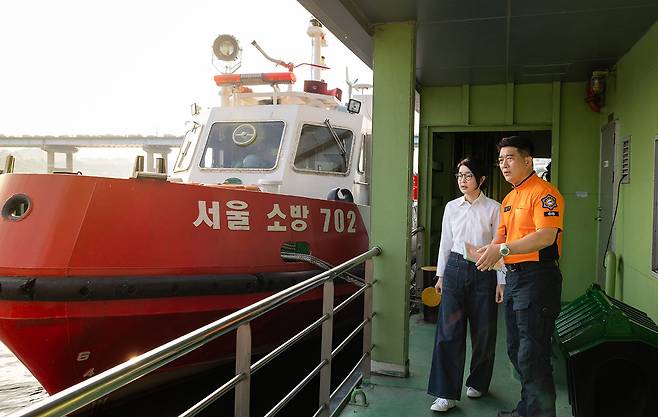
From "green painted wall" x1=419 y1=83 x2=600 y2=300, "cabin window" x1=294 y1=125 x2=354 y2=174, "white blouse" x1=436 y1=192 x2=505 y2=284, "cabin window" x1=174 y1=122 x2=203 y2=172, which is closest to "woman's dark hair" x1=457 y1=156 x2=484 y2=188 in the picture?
"white blouse" x1=436 y1=192 x2=505 y2=284

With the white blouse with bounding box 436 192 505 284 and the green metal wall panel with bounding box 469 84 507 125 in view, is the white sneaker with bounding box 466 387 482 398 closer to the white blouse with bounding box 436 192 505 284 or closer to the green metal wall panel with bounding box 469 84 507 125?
the white blouse with bounding box 436 192 505 284

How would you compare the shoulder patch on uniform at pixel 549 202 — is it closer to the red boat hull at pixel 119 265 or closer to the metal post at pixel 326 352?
the metal post at pixel 326 352

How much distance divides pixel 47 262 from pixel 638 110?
4142mm

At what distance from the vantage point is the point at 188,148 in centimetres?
611

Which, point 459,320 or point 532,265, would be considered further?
point 459,320

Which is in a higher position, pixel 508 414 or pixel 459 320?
pixel 459 320

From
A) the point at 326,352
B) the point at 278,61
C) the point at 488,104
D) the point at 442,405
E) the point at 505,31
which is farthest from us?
the point at 278,61

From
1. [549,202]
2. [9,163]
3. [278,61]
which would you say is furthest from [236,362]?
[278,61]

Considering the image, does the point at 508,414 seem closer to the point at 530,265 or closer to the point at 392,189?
the point at 530,265

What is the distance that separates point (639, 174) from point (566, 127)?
6.29ft

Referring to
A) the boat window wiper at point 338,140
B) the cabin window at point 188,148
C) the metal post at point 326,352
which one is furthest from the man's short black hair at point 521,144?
the cabin window at point 188,148

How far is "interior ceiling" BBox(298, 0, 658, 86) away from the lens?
344 cm

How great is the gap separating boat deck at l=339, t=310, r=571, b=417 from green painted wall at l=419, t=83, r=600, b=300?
2.23 meters

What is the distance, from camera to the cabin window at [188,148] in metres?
5.76
